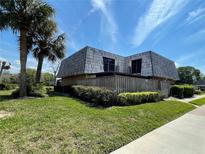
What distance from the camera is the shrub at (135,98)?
32.1 ft

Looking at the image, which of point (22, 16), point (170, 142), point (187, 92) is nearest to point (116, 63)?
point (187, 92)

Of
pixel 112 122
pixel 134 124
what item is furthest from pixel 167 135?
pixel 112 122

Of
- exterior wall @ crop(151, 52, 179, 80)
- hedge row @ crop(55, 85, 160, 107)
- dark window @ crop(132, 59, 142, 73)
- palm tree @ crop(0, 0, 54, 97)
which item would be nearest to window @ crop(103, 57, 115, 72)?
dark window @ crop(132, 59, 142, 73)

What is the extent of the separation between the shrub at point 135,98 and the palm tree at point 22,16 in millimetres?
7457

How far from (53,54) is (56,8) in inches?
279

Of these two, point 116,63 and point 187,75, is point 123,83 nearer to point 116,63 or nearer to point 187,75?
point 116,63

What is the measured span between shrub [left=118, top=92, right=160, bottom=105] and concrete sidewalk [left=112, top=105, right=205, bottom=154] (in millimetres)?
3753

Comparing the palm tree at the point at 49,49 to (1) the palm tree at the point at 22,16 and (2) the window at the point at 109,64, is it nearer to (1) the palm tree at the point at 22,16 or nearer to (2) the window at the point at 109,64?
(1) the palm tree at the point at 22,16

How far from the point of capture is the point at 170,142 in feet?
15.6

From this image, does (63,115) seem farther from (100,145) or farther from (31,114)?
(100,145)

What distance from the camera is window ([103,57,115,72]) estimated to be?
19516 millimetres

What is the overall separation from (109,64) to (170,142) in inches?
622

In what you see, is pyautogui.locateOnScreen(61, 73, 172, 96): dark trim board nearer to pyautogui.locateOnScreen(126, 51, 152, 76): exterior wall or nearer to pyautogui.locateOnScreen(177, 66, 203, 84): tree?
pyautogui.locateOnScreen(126, 51, 152, 76): exterior wall

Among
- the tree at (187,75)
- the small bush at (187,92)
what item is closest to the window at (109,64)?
the small bush at (187,92)
